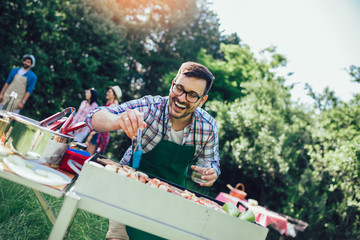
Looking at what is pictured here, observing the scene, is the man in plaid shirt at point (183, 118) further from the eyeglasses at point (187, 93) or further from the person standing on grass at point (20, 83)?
the person standing on grass at point (20, 83)

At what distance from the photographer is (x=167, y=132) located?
2.08 metres

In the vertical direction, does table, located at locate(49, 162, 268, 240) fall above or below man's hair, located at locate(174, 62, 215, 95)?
below

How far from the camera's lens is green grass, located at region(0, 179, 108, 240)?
2207mm

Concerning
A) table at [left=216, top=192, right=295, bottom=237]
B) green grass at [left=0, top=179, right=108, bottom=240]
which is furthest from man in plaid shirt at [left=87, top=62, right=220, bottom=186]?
table at [left=216, top=192, right=295, bottom=237]

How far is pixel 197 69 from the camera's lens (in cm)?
190

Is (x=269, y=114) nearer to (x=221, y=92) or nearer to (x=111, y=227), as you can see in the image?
(x=221, y=92)

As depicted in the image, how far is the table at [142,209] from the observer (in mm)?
1016

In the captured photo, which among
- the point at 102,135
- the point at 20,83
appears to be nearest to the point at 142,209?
the point at 102,135

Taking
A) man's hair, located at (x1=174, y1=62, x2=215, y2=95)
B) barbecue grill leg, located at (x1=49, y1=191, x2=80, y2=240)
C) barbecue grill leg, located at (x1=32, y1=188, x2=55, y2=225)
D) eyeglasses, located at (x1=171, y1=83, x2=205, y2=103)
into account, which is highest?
man's hair, located at (x1=174, y1=62, x2=215, y2=95)

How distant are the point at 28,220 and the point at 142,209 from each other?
1.94 m

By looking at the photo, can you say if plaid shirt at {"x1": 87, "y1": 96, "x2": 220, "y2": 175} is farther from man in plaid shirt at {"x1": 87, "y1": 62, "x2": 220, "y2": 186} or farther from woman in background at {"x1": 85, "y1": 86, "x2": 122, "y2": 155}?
woman in background at {"x1": 85, "y1": 86, "x2": 122, "y2": 155}

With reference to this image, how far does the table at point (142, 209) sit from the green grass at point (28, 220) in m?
1.45

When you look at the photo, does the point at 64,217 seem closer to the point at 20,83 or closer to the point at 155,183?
the point at 155,183

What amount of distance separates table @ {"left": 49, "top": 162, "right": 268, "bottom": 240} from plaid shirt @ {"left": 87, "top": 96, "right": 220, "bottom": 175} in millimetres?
908
